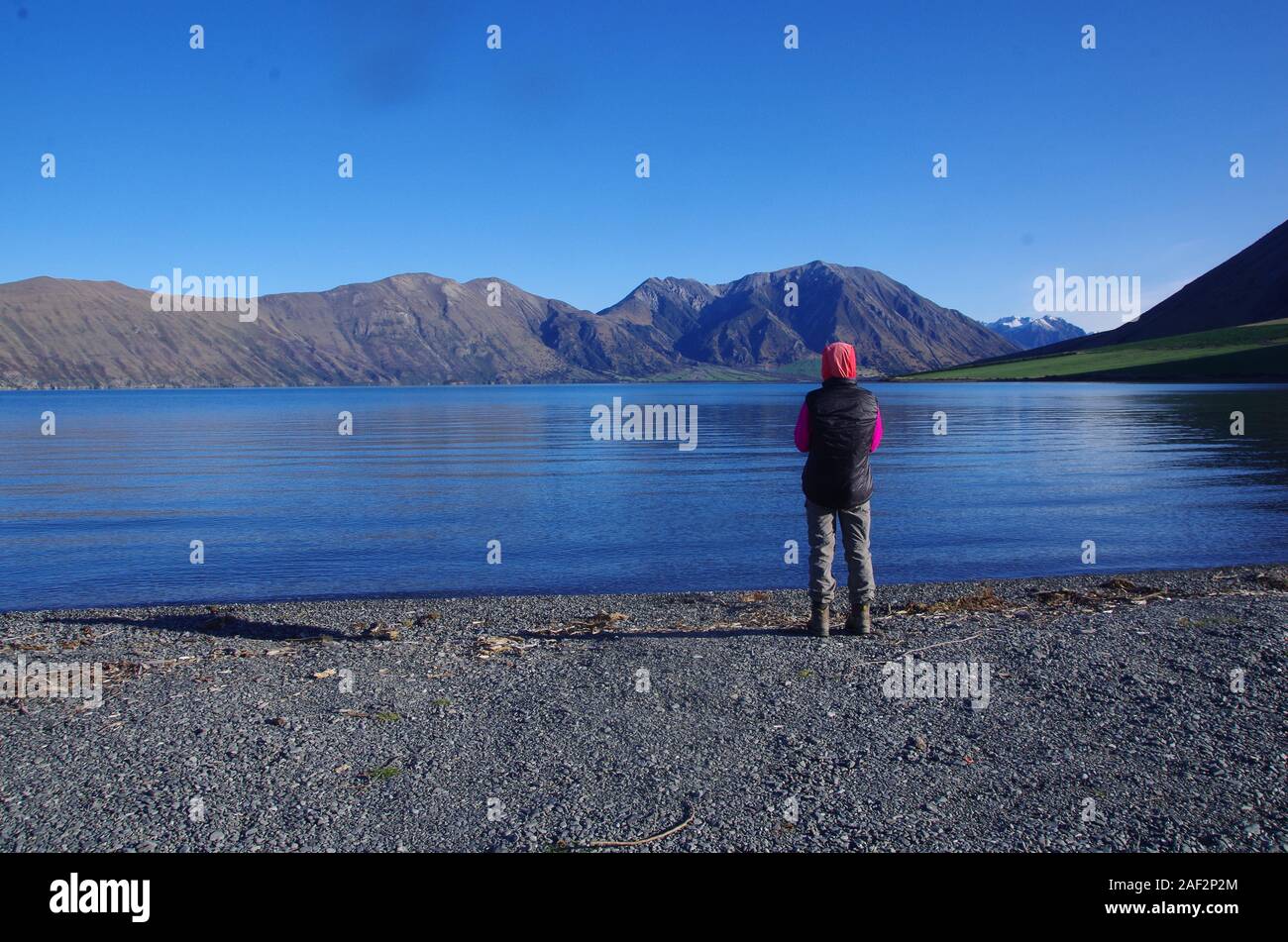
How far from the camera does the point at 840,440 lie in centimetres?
1212

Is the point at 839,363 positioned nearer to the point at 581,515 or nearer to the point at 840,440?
the point at 840,440

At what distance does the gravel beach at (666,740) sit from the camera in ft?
22.3

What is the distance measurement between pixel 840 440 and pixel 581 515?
59.7ft

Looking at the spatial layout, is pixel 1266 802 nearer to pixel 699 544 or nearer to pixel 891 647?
pixel 891 647

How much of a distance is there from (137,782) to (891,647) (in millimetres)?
8769

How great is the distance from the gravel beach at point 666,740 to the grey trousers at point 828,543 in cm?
80

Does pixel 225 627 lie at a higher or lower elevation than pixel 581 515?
lower

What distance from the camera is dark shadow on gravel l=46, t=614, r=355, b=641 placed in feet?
47.4

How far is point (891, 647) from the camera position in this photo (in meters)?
12.2
